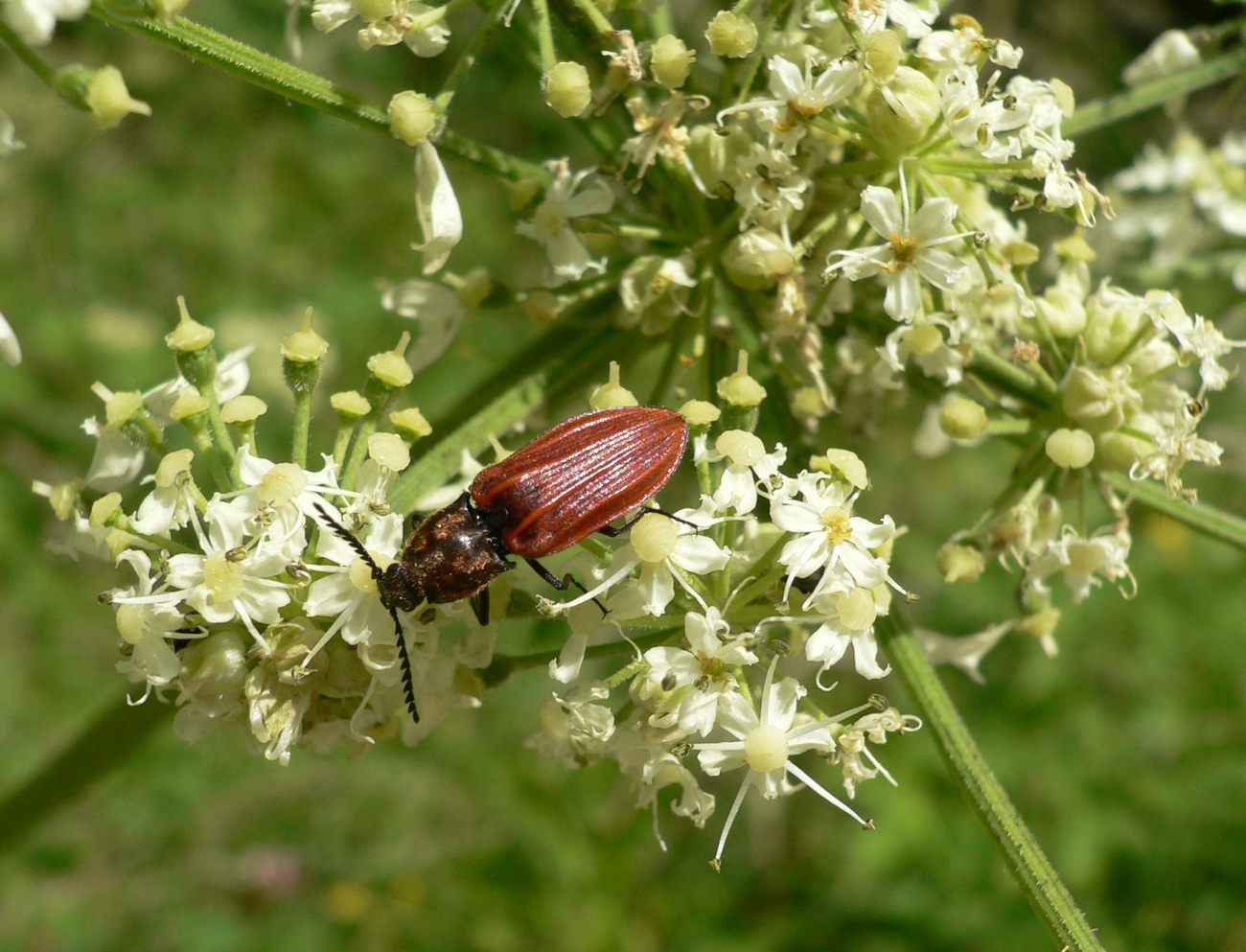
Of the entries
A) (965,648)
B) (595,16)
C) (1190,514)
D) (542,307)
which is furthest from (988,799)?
(595,16)

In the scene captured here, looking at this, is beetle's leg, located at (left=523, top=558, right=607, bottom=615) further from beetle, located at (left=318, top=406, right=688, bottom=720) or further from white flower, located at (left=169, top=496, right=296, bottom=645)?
white flower, located at (left=169, top=496, right=296, bottom=645)

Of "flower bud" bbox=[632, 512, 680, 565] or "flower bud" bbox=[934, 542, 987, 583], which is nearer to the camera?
"flower bud" bbox=[632, 512, 680, 565]

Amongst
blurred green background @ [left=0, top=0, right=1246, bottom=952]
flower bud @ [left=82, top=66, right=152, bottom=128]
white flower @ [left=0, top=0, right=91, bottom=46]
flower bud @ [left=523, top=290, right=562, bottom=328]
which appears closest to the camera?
white flower @ [left=0, top=0, right=91, bottom=46]

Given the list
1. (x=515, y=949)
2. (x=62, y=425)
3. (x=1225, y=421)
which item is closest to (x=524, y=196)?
(x=62, y=425)

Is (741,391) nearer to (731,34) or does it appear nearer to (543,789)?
(731,34)

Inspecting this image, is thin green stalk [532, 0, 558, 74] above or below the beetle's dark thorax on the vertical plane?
above

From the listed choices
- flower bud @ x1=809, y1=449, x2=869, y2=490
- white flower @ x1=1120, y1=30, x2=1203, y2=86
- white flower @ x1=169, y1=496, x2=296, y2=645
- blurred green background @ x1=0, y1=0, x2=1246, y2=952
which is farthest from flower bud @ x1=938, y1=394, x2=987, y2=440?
blurred green background @ x1=0, y1=0, x2=1246, y2=952
